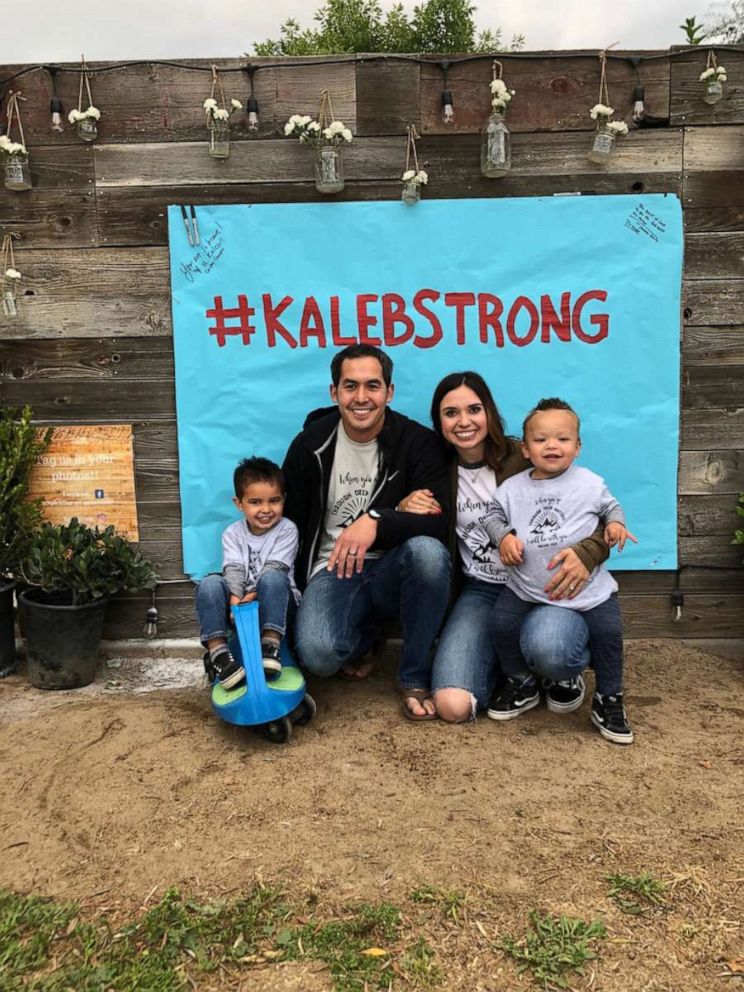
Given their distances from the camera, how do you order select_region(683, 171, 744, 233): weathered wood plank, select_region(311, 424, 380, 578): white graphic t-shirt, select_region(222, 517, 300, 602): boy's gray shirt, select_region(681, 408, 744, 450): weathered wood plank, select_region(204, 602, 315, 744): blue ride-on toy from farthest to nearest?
select_region(681, 408, 744, 450): weathered wood plank
select_region(683, 171, 744, 233): weathered wood plank
select_region(311, 424, 380, 578): white graphic t-shirt
select_region(222, 517, 300, 602): boy's gray shirt
select_region(204, 602, 315, 744): blue ride-on toy

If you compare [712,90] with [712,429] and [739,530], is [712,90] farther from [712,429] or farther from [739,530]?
[739,530]

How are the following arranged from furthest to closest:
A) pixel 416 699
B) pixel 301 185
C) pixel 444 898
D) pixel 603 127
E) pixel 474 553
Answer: pixel 301 185 < pixel 603 127 < pixel 474 553 < pixel 416 699 < pixel 444 898

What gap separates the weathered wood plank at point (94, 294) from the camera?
3.66 meters

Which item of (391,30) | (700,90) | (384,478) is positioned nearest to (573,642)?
(384,478)

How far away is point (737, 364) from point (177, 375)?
2656 mm

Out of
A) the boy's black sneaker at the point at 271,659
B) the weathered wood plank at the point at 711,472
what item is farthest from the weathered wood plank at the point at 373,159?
the boy's black sneaker at the point at 271,659

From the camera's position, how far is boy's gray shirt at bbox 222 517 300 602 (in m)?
3.25

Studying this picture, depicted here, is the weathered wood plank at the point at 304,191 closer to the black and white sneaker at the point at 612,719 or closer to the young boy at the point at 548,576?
the young boy at the point at 548,576

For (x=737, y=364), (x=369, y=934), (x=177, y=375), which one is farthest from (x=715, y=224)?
(x=369, y=934)

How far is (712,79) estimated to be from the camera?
136 inches

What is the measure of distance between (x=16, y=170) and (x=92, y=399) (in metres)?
1.07

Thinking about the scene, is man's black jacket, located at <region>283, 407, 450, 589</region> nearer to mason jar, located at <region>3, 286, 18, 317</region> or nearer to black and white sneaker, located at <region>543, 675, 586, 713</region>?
black and white sneaker, located at <region>543, 675, 586, 713</region>

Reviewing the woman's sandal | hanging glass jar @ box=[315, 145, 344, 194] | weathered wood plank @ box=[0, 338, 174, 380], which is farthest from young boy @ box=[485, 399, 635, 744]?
weathered wood plank @ box=[0, 338, 174, 380]
